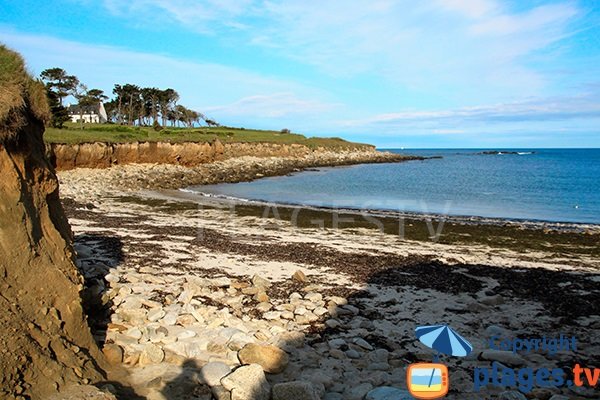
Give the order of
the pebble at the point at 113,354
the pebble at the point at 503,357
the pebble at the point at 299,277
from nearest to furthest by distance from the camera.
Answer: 1. the pebble at the point at 113,354
2. the pebble at the point at 503,357
3. the pebble at the point at 299,277

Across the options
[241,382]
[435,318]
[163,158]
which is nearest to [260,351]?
[241,382]

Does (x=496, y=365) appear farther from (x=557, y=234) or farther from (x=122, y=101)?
(x=122, y=101)

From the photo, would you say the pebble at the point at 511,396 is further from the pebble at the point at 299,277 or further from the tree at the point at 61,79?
the tree at the point at 61,79

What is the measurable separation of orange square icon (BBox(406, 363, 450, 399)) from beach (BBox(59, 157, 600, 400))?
970mm

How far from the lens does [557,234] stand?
2184cm

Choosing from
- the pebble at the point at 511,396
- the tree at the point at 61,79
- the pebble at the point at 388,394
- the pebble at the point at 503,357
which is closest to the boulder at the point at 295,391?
the pebble at the point at 388,394

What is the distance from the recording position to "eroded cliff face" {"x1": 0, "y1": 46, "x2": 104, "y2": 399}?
4.91 meters

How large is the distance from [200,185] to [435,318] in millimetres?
34920

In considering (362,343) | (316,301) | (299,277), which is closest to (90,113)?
(299,277)

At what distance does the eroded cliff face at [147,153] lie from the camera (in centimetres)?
3875

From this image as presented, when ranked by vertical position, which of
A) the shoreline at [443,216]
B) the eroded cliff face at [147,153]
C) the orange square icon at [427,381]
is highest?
the eroded cliff face at [147,153]

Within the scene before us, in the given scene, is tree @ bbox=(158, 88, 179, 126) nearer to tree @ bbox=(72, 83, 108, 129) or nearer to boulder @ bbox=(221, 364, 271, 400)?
tree @ bbox=(72, 83, 108, 129)

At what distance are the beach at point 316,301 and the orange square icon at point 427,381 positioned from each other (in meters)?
0.97

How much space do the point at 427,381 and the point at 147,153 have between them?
4735 centimetres
